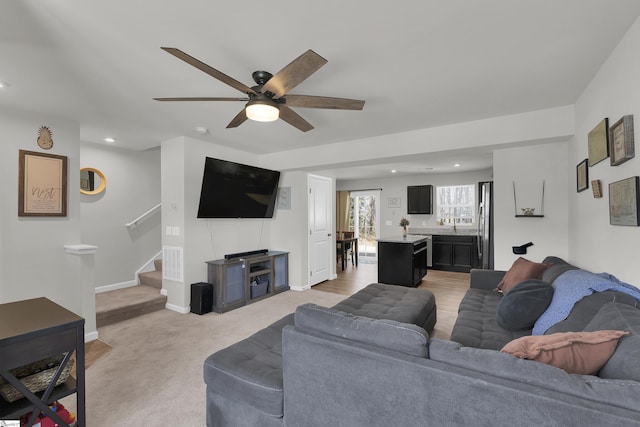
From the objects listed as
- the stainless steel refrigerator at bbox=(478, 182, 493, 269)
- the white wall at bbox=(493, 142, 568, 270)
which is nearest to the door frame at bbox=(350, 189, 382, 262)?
the stainless steel refrigerator at bbox=(478, 182, 493, 269)

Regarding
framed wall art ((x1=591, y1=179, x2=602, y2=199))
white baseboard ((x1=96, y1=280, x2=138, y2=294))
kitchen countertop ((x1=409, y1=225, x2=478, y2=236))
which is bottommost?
white baseboard ((x1=96, y1=280, x2=138, y2=294))

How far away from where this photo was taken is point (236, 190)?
4586 millimetres

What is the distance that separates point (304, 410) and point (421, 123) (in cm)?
316

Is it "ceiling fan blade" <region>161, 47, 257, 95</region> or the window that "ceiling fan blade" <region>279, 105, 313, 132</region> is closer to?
"ceiling fan blade" <region>161, 47, 257, 95</region>

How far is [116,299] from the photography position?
4.14 m

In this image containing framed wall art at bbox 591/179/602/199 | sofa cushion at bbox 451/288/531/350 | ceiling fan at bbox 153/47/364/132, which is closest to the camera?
ceiling fan at bbox 153/47/364/132

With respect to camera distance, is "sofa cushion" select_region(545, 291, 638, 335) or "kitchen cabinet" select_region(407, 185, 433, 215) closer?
"sofa cushion" select_region(545, 291, 638, 335)

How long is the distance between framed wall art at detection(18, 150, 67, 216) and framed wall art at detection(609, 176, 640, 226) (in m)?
4.76

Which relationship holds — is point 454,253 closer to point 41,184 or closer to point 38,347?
point 38,347

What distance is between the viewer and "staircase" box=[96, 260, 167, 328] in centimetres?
368

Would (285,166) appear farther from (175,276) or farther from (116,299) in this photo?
(116,299)

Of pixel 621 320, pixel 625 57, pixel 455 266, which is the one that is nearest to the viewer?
pixel 621 320

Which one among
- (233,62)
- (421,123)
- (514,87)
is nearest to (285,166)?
(421,123)

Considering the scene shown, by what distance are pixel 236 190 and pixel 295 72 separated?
3.06m
